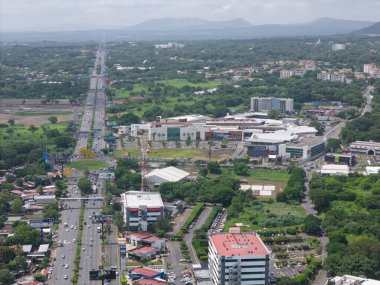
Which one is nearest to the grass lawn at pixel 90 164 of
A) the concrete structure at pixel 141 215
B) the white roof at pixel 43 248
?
the concrete structure at pixel 141 215

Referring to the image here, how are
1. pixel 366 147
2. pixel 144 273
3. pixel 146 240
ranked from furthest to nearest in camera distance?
pixel 366 147 → pixel 146 240 → pixel 144 273

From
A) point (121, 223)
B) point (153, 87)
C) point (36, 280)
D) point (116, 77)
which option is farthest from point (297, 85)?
point (36, 280)

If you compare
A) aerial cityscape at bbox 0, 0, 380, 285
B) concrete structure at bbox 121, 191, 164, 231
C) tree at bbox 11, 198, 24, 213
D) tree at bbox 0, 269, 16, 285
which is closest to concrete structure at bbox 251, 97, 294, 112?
aerial cityscape at bbox 0, 0, 380, 285

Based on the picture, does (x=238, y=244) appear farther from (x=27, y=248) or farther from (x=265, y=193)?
(x=265, y=193)

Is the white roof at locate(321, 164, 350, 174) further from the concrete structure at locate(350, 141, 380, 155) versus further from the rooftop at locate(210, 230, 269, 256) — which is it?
the rooftop at locate(210, 230, 269, 256)

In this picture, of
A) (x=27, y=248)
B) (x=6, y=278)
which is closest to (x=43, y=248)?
(x=27, y=248)

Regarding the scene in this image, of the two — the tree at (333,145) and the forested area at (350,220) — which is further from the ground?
the forested area at (350,220)

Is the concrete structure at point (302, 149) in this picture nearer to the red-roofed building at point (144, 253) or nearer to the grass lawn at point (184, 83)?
the red-roofed building at point (144, 253)

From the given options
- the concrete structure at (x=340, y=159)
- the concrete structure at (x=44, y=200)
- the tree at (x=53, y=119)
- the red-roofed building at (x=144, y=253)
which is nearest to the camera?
the red-roofed building at (x=144, y=253)
